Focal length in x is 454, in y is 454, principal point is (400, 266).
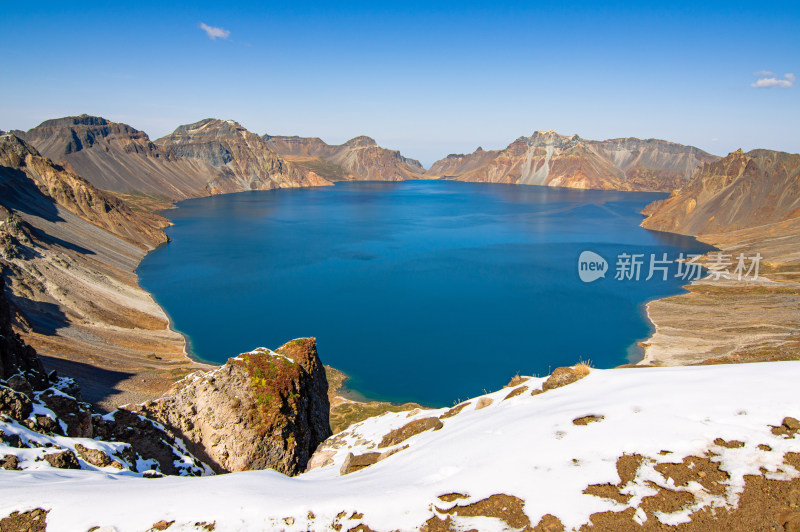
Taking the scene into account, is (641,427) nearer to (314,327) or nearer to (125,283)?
(314,327)

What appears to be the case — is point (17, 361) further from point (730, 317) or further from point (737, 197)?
point (737, 197)

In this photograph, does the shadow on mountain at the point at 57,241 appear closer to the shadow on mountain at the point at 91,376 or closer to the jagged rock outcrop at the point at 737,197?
the shadow on mountain at the point at 91,376

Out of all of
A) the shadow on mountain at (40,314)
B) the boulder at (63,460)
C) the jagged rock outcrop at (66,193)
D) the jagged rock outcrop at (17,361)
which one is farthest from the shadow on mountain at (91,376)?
the jagged rock outcrop at (66,193)

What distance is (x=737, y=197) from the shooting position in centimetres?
12388

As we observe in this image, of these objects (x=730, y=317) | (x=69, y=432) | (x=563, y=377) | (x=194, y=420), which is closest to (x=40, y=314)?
(x=194, y=420)

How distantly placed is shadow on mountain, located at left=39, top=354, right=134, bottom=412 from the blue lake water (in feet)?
37.0

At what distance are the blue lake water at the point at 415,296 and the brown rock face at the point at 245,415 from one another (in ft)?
75.0

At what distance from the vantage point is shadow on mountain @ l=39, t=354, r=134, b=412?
31.2 meters

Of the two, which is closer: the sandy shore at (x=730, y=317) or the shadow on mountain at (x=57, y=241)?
the sandy shore at (x=730, y=317)

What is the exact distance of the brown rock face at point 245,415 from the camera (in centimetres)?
1711

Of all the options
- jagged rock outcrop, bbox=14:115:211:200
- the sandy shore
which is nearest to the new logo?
the sandy shore

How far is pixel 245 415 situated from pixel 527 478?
1191 cm

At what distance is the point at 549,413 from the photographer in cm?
1202

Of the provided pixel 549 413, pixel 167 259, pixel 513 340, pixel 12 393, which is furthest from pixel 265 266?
pixel 549 413
